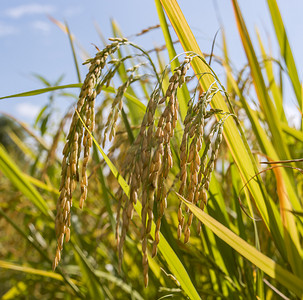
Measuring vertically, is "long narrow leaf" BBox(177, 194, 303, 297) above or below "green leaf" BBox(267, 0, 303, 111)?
below

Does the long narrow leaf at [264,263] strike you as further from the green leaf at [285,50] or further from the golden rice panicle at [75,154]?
the green leaf at [285,50]

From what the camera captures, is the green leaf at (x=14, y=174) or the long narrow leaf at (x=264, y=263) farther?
the green leaf at (x=14, y=174)

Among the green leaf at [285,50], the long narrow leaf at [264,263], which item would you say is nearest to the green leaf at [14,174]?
the long narrow leaf at [264,263]

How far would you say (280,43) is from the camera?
1094 mm

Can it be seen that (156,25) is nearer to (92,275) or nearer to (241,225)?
(241,225)

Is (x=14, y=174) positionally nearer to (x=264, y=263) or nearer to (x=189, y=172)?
(x=189, y=172)

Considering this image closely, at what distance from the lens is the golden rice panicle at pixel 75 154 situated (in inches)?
25.3

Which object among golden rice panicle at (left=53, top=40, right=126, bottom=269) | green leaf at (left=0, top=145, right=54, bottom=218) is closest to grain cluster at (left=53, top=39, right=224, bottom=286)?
golden rice panicle at (left=53, top=40, right=126, bottom=269)

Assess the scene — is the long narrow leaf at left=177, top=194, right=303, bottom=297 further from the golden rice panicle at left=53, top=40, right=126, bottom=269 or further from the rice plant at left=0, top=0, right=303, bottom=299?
the golden rice panicle at left=53, top=40, right=126, bottom=269

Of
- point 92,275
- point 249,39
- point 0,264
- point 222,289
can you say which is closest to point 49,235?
point 0,264

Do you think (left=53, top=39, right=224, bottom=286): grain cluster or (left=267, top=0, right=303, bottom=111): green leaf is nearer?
(left=53, top=39, right=224, bottom=286): grain cluster

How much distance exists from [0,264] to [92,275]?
51 cm

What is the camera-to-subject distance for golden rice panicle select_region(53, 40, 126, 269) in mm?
642

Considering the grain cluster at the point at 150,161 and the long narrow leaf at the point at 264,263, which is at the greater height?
the grain cluster at the point at 150,161
